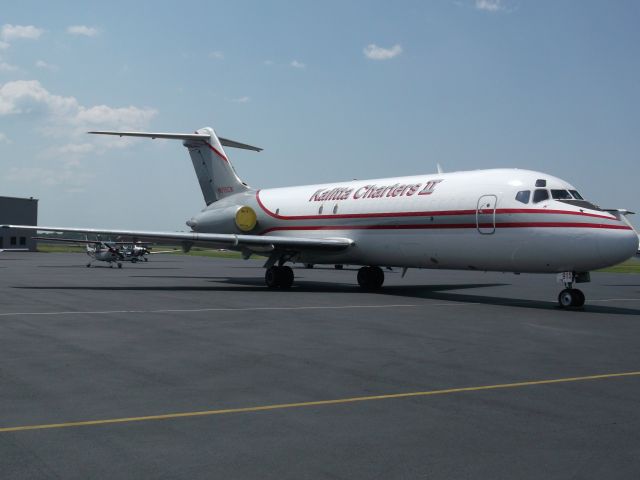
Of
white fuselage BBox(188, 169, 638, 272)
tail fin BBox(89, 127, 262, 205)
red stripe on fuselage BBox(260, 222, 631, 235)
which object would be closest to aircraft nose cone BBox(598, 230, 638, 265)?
white fuselage BBox(188, 169, 638, 272)

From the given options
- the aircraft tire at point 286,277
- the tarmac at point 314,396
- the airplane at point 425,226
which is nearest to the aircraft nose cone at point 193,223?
the airplane at point 425,226

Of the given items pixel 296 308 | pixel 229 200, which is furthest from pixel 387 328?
pixel 229 200

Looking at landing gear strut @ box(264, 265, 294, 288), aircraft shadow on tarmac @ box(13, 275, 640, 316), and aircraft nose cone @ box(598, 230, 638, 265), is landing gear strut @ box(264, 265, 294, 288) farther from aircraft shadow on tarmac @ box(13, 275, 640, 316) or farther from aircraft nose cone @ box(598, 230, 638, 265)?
aircraft nose cone @ box(598, 230, 638, 265)

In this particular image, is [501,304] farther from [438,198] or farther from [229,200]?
[229,200]

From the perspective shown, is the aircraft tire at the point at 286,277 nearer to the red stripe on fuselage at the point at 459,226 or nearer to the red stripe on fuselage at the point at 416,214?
the red stripe on fuselage at the point at 459,226

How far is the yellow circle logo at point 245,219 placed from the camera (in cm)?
2755

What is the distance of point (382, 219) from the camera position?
22.2 meters

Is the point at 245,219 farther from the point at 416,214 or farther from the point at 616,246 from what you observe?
the point at 616,246

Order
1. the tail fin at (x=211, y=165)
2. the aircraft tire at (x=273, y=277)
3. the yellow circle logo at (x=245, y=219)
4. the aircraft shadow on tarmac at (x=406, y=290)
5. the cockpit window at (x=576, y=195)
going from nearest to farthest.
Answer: the cockpit window at (x=576, y=195)
the aircraft shadow on tarmac at (x=406, y=290)
the aircraft tire at (x=273, y=277)
the yellow circle logo at (x=245, y=219)
the tail fin at (x=211, y=165)

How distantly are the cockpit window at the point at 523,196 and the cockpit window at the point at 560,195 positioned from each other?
612 mm

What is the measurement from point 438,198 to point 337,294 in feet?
15.4

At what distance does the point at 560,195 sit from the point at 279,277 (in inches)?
415

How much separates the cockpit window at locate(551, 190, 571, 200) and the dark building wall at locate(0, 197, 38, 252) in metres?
83.6

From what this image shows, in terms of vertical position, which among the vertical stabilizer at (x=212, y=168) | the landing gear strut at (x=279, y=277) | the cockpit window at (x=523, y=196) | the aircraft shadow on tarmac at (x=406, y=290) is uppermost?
the vertical stabilizer at (x=212, y=168)
